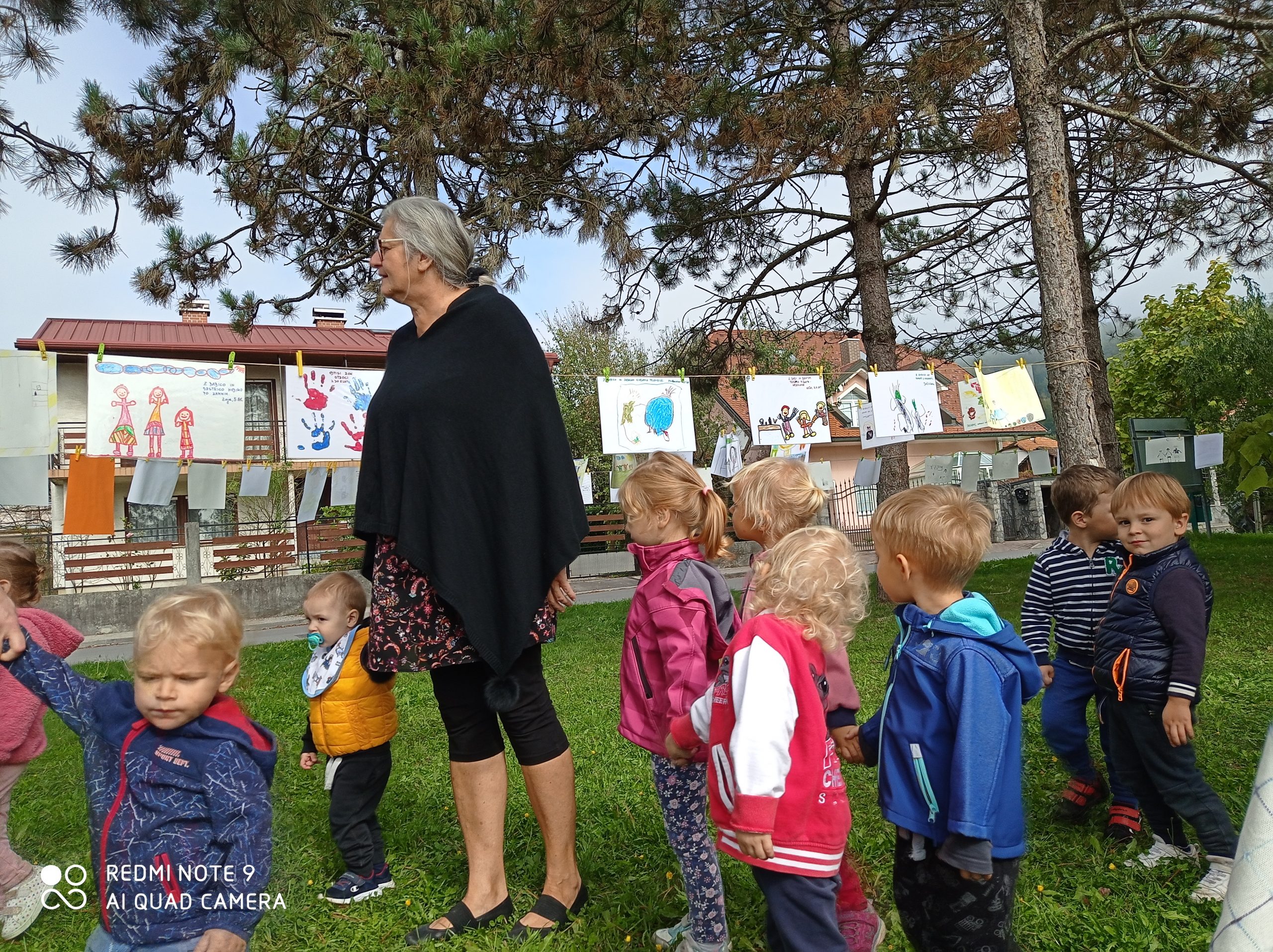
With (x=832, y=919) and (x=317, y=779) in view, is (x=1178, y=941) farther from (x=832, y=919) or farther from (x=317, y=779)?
(x=317, y=779)

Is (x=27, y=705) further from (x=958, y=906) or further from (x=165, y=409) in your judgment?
(x=165, y=409)

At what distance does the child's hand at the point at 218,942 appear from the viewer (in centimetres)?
158

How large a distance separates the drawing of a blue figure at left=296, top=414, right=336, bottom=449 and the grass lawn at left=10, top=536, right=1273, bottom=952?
2.84m

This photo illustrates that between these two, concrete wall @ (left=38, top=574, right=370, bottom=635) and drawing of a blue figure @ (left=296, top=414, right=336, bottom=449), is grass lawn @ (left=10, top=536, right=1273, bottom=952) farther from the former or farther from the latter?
concrete wall @ (left=38, top=574, right=370, bottom=635)

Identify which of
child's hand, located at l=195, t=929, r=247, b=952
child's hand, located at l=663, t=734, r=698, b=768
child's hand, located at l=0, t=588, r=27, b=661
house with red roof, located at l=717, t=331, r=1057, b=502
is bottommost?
child's hand, located at l=195, t=929, r=247, b=952

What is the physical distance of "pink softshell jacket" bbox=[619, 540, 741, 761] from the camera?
2.17 metres

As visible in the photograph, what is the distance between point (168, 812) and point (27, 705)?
4.39 feet

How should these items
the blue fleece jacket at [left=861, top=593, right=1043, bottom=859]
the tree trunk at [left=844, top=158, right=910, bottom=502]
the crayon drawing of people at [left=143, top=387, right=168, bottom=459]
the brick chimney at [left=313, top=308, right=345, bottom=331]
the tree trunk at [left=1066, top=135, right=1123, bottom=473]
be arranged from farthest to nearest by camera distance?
1. the brick chimney at [left=313, top=308, right=345, bottom=331]
2. the tree trunk at [left=1066, top=135, right=1123, bottom=473]
3. the tree trunk at [left=844, top=158, right=910, bottom=502]
4. the crayon drawing of people at [left=143, top=387, right=168, bottom=459]
5. the blue fleece jacket at [left=861, top=593, right=1043, bottom=859]

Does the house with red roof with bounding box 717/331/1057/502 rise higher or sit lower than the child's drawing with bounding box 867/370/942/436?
higher

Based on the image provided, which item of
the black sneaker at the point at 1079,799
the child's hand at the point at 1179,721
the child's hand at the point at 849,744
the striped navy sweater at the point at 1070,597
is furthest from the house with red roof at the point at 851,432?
the child's hand at the point at 849,744

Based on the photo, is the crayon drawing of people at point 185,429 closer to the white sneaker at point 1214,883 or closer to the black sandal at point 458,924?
the black sandal at point 458,924

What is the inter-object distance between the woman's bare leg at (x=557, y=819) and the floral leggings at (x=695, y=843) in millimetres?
273

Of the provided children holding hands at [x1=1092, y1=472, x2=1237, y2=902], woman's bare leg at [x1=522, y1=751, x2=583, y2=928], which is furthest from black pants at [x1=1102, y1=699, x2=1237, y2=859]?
woman's bare leg at [x1=522, y1=751, x2=583, y2=928]

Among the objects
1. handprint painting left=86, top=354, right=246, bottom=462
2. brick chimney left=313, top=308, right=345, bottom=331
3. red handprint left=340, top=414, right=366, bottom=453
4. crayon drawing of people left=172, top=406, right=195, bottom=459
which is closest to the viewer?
handprint painting left=86, top=354, right=246, bottom=462
